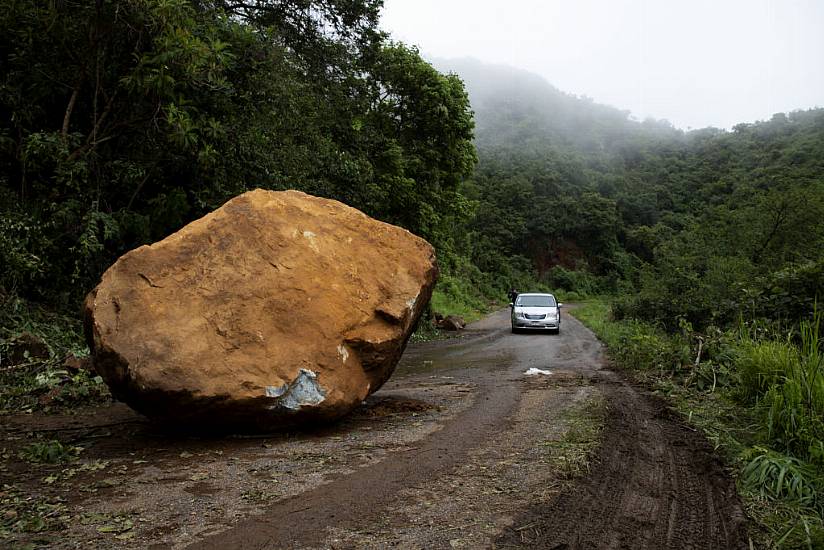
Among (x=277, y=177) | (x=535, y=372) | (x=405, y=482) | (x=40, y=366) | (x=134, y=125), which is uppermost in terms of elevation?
(x=134, y=125)

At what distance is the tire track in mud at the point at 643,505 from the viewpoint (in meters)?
3.33

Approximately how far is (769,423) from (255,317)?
470 centimetres

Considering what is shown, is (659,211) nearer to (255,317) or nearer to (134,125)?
(134,125)

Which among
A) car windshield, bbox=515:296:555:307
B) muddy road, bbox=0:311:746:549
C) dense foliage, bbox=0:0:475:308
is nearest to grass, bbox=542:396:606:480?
muddy road, bbox=0:311:746:549

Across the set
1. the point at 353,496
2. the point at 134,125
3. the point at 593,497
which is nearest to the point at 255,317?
the point at 353,496

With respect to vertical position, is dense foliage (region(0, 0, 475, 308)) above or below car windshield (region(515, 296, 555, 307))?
above

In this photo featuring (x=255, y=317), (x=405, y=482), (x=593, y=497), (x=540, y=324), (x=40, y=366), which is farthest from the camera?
(x=540, y=324)

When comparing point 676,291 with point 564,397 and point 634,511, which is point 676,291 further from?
point 634,511

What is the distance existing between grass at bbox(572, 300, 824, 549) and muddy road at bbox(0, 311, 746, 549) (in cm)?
20

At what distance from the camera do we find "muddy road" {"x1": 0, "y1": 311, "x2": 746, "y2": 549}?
3.41m

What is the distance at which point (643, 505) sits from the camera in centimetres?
388

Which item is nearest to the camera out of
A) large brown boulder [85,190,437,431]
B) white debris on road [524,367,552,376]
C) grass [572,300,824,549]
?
grass [572,300,824,549]

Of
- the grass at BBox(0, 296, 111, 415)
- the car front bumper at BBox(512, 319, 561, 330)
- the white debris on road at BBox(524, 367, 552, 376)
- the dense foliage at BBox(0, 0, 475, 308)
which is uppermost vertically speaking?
the dense foliage at BBox(0, 0, 475, 308)

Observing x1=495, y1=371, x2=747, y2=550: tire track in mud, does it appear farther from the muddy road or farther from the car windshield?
the car windshield
